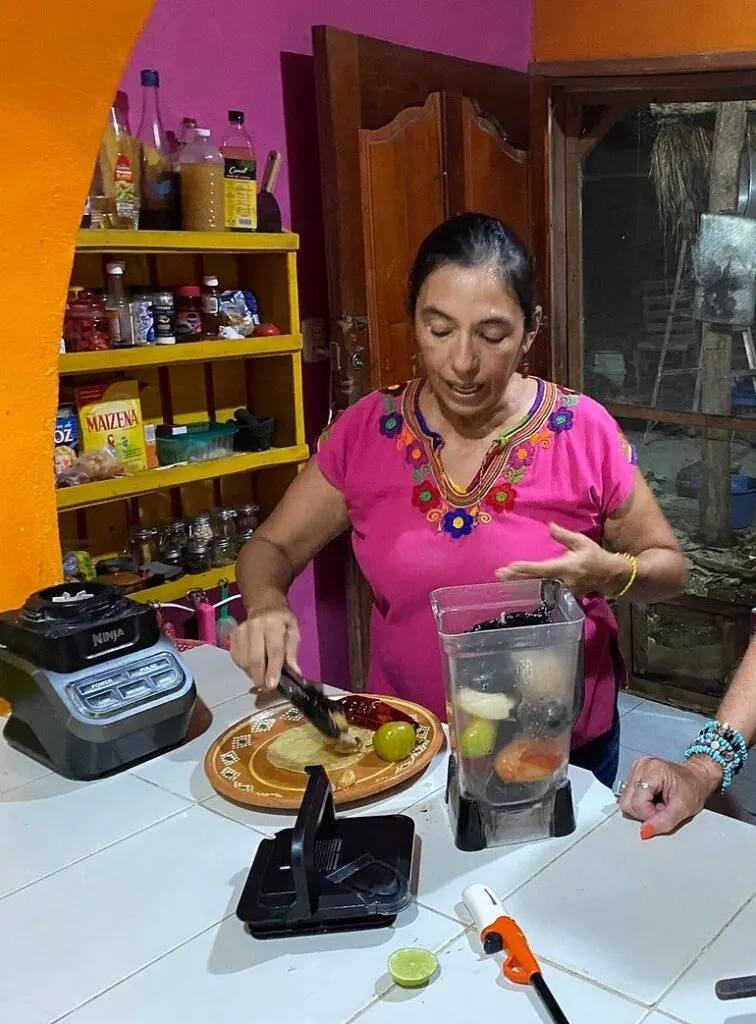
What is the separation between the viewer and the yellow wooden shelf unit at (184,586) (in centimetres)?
223

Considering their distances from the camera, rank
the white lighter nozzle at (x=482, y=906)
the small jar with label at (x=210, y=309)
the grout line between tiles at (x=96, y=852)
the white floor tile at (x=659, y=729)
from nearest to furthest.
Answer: the white lighter nozzle at (x=482, y=906) < the grout line between tiles at (x=96, y=852) < the small jar with label at (x=210, y=309) < the white floor tile at (x=659, y=729)

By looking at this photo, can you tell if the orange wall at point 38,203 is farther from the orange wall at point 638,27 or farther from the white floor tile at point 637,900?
the orange wall at point 638,27

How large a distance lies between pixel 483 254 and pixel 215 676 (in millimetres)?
747

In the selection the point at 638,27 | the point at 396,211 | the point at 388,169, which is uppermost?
the point at 638,27

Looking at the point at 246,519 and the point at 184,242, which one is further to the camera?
the point at 246,519

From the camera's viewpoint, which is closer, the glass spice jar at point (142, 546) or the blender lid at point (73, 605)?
the blender lid at point (73, 605)

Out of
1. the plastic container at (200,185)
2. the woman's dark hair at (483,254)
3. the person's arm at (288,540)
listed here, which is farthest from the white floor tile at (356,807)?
the plastic container at (200,185)

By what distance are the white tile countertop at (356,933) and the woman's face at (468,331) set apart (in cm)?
58

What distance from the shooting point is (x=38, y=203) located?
1.38m

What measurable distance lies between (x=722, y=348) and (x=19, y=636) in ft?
9.00

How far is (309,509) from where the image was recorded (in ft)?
5.23

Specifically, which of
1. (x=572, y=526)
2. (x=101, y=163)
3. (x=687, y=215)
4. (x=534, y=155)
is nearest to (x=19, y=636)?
(x=572, y=526)

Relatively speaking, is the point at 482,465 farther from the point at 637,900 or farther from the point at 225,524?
the point at 225,524

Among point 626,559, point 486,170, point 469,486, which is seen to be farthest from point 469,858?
point 486,170
